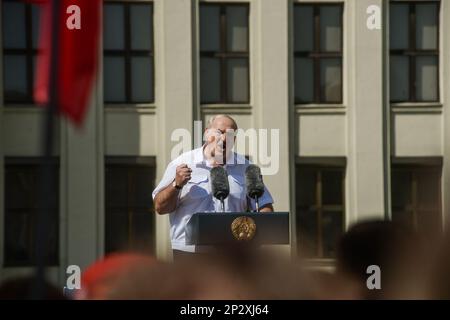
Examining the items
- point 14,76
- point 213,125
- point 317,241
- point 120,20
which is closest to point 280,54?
point 120,20

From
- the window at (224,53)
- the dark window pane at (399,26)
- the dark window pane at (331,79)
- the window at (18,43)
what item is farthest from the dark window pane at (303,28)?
the window at (18,43)

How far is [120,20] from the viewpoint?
13047mm

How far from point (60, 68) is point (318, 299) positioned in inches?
18.6

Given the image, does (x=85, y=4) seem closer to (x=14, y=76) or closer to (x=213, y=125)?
(x=213, y=125)

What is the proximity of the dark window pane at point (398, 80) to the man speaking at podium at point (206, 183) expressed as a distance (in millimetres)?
7833

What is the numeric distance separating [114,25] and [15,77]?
1299 millimetres

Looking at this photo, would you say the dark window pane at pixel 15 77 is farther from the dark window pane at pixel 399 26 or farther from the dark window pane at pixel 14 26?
the dark window pane at pixel 399 26

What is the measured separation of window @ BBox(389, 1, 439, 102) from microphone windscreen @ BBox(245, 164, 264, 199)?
299 inches

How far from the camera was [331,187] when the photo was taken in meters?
10.6

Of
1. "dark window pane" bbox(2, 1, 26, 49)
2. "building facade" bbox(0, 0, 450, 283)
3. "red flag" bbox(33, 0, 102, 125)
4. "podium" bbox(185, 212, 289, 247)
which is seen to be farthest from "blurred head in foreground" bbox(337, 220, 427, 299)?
"dark window pane" bbox(2, 1, 26, 49)

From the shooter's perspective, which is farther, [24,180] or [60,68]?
[24,180]

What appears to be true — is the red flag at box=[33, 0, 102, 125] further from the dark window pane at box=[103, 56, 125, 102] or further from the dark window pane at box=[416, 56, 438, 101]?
the dark window pane at box=[103, 56, 125, 102]

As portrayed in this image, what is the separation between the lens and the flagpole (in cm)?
178

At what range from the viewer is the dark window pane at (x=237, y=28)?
13.5 m
